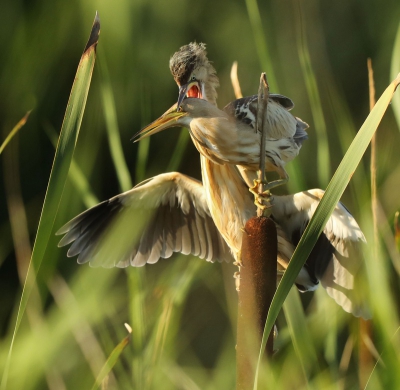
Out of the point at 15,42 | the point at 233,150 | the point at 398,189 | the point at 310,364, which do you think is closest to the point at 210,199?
the point at 233,150

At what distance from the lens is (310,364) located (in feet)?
2.56

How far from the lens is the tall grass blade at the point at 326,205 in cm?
64

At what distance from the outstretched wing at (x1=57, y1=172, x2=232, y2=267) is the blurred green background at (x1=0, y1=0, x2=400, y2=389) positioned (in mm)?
64

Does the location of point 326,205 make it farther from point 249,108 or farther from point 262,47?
point 249,108

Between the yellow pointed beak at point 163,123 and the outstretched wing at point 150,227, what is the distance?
11.1 inches

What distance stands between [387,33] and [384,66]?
0.44 ft

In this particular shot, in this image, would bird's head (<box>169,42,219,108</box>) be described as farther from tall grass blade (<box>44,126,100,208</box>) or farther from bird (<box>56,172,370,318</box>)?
tall grass blade (<box>44,126,100,208</box>)

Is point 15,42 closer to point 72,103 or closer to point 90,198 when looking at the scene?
point 90,198

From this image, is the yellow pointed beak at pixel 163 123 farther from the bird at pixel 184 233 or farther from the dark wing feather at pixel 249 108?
the bird at pixel 184 233

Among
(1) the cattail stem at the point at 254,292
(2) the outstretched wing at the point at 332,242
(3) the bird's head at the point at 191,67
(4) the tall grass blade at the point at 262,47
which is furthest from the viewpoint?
(3) the bird's head at the point at 191,67

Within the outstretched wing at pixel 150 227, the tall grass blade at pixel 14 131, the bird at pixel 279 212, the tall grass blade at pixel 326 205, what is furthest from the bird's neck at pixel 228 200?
the tall grass blade at pixel 326 205

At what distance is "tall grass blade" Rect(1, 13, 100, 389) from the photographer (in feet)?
2.02

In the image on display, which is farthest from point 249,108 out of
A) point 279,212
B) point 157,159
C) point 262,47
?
point 157,159


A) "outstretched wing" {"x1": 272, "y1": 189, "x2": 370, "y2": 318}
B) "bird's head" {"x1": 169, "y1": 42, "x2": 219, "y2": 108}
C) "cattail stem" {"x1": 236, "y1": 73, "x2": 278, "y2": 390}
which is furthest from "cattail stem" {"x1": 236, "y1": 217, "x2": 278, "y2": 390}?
"bird's head" {"x1": 169, "y1": 42, "x2": 219, "y2": 108}
